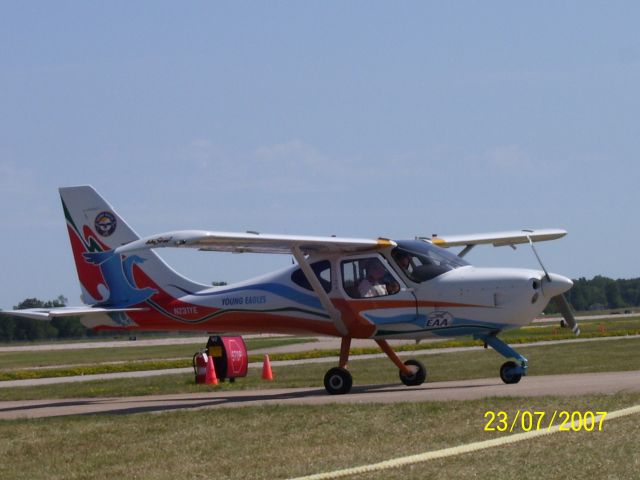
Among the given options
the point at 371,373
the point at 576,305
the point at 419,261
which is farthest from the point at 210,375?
the point at 576,305

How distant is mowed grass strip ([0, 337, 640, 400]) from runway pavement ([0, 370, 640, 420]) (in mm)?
1105

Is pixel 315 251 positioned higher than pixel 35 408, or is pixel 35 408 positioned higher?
pixel 315 251

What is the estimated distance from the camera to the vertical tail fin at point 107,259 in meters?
23.5

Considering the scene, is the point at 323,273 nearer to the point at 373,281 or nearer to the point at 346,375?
the point at 373,281

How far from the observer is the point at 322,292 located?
821 inches

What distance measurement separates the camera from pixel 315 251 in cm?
2114

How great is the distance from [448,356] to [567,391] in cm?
1796

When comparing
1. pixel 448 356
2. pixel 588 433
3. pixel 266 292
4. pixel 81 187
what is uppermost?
pixel 81 187

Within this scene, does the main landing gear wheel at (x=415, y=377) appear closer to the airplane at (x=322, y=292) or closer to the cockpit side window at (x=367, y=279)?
the airplane at (x=322, y=292)

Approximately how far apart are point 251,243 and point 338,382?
301 centimetres

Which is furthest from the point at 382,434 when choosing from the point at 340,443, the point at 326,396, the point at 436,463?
the point at 326,396

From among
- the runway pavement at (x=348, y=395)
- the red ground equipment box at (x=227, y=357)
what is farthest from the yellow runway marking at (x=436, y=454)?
the red ground equipment box at (x=227, y=357)

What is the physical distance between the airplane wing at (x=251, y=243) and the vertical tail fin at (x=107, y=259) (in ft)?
10.5

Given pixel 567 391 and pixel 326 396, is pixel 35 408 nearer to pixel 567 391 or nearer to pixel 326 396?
pixel 326 396
